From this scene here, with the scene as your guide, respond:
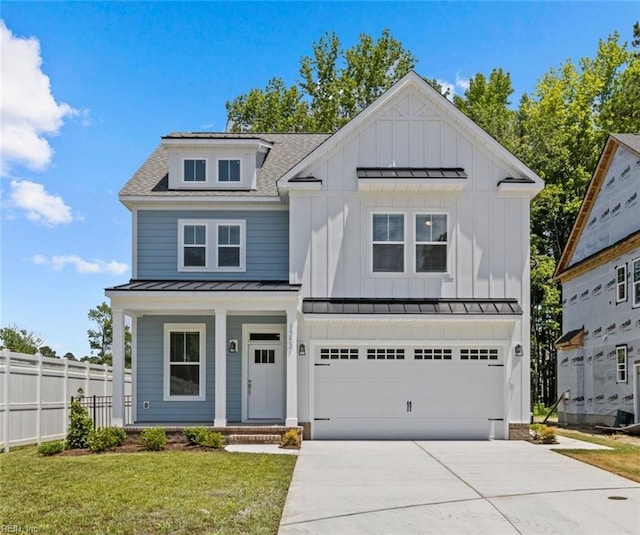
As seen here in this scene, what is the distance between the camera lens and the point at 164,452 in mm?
15133

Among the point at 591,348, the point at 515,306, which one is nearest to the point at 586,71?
the point at 591,348

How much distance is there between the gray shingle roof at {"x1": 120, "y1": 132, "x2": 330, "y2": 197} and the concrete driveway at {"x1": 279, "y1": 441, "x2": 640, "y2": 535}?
7.91 metres

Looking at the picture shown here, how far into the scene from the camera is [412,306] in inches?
717

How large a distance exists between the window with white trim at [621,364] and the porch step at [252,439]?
38.7 feet

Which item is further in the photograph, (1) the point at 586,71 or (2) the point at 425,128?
(1) the point at 586,71

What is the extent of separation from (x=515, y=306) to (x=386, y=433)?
4467 millimetres

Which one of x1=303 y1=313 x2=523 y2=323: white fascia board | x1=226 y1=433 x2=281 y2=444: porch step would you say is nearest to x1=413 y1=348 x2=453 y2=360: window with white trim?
x1=303 y1=313 x2=523 y2=323: white fascia board

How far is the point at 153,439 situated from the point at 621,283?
15403 millimetres

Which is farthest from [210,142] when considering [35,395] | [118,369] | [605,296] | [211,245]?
[605,296]

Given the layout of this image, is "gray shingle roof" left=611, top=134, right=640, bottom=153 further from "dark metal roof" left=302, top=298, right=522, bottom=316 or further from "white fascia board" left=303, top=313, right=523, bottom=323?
"white fascia board" left=303, top=313, right=523, bottom=323

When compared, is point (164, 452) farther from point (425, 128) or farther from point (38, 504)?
point (425, 128)

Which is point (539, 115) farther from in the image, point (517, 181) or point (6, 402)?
point (6, 402)

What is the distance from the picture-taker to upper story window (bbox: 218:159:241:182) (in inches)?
789

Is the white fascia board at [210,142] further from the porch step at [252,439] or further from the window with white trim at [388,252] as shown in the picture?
the porch step at [252,439]
